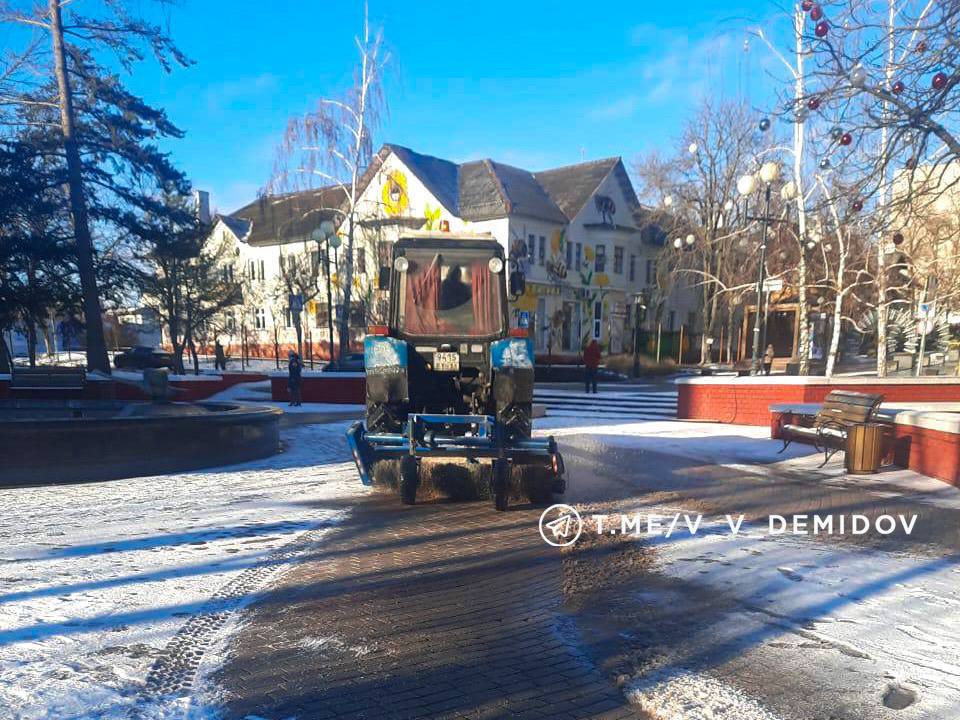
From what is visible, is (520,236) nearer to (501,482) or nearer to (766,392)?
(766,392)

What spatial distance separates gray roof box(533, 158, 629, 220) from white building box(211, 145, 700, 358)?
0.22ft

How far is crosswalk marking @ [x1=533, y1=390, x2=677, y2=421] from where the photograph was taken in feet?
59.1

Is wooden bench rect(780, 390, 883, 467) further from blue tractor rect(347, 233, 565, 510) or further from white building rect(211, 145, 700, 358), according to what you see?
white building rect(211, 145, 700, 358)

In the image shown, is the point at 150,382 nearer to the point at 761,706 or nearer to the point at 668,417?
the point at 761,706

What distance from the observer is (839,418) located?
32.5ft

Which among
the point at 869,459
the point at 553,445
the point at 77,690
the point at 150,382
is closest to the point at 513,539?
the point at 553,445

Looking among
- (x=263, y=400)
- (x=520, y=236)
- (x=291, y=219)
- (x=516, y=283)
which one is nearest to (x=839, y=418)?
(x=516, y=283)

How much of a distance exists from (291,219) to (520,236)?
48.3ft

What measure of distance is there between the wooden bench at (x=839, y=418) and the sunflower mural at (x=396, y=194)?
2688 centimetres

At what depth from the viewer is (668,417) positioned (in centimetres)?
1753

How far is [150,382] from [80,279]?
27.8 feet

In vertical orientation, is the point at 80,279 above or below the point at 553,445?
above

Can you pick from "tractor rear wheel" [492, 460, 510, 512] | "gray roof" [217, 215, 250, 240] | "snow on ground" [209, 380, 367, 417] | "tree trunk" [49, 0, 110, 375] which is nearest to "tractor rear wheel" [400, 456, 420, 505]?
"tractor rear wheel" [492, 460, 510, 512]

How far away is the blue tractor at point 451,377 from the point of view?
7281mm
